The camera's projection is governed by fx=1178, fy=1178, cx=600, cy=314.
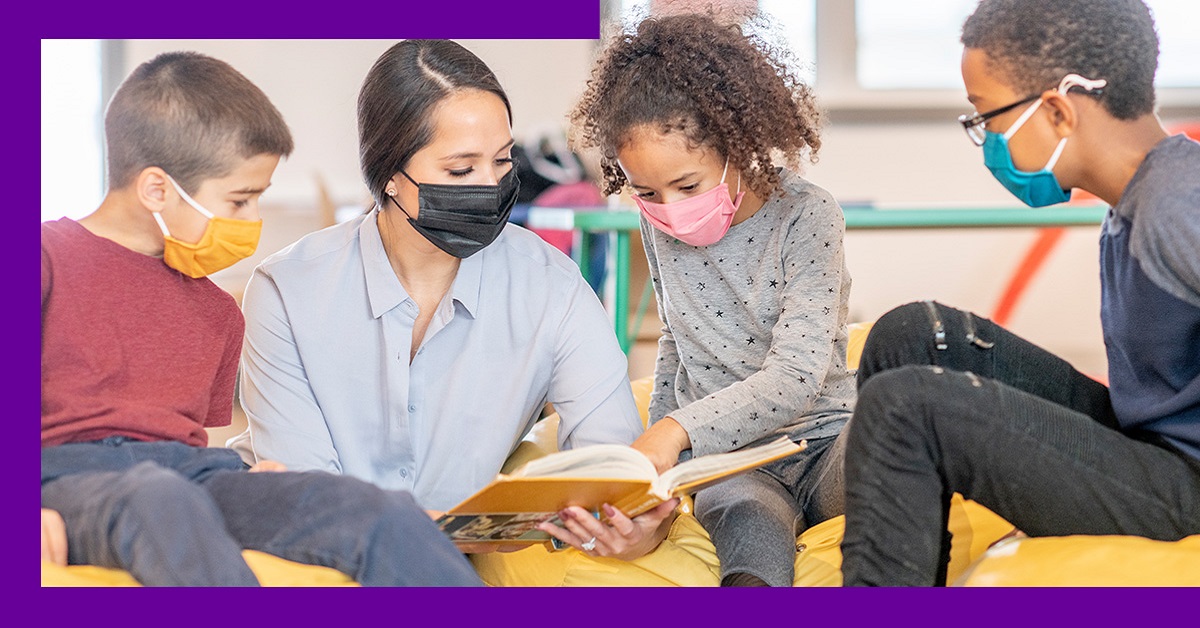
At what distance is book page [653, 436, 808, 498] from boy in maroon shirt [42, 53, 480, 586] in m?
0.23

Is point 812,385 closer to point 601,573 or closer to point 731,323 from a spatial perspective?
point 731,323

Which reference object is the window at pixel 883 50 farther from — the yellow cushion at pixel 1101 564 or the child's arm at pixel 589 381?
the yellow cushion at pixel 1101 564

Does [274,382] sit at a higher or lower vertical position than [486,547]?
higher

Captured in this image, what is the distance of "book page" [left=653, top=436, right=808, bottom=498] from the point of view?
122 centimetres

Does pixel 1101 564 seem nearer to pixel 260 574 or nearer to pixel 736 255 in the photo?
pixel 736 255

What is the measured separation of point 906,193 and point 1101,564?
3459 mm

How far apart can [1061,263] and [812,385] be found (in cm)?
332

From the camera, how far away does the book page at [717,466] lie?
122 cm

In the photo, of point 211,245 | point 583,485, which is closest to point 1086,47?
point 583,485

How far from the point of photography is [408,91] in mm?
1449

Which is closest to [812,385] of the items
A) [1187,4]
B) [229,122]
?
[229,122]

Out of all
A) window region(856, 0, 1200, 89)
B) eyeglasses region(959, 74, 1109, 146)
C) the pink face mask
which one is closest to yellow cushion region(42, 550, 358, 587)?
the pink face mask

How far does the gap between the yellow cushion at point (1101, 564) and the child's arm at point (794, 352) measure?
1.11 ft

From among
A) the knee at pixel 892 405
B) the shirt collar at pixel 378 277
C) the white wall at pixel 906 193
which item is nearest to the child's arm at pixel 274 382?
the shirt collar at pixel 378 277
